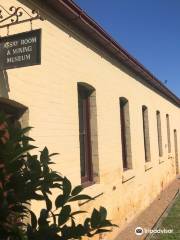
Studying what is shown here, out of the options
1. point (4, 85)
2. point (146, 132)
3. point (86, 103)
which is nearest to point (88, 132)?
point (86, 103)

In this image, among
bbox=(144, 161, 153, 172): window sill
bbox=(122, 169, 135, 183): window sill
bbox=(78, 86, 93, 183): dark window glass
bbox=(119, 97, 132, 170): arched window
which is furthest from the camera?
bbox=(144, 161, 153, 172): window sill

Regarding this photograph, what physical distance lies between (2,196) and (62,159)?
447cm

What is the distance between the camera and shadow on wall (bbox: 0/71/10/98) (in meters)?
4.97

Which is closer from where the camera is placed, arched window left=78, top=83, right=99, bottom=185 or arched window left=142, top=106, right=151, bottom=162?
arched window left=78, top=83, right=99, bottom=185

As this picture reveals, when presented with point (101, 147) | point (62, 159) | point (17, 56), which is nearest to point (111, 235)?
point (101, 147)


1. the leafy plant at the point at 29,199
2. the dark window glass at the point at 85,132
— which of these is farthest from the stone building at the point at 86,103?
the leafy plant at the point at 29,199

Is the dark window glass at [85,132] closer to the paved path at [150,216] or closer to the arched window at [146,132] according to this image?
the paved path at [150,216]

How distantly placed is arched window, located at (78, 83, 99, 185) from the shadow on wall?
10.6 ft

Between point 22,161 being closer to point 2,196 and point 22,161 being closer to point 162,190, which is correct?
point 2,196

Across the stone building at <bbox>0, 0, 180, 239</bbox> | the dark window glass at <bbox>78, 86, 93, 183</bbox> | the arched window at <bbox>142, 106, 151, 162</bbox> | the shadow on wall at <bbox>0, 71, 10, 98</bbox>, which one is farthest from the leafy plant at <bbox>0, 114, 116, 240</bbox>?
the arched window at <bbox>142, 106, 151, 162</bbox>

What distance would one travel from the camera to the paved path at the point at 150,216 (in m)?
9.20

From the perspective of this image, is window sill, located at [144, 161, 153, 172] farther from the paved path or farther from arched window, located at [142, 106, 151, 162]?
the paved path

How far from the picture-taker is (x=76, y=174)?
725 centimetres

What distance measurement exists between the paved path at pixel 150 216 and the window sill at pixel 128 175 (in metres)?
1.20
